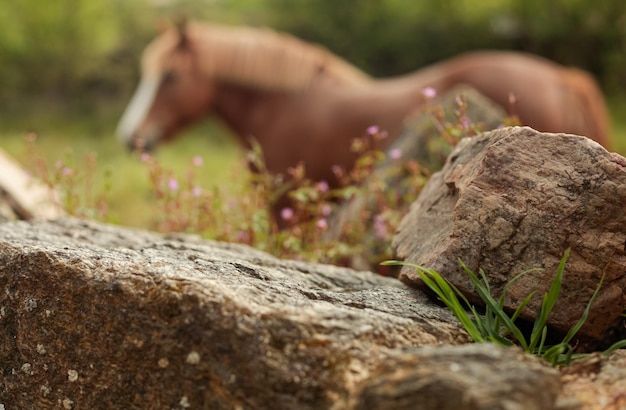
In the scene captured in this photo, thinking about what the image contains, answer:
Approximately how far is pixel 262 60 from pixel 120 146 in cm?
927

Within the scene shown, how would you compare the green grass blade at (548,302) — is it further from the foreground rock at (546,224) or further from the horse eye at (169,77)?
the horse eye at (169,77)

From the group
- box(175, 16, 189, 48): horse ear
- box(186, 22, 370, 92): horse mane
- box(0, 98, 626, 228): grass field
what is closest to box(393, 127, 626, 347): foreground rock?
box(186, 22, 370, 92): horse mane

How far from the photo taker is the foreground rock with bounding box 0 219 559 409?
56.2 inches

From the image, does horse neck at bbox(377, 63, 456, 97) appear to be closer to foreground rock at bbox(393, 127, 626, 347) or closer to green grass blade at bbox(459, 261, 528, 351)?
foreground rock at bbox(393, 127, 626, 347)

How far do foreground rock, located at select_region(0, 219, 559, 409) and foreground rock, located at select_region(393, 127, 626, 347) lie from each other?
0.62 ft

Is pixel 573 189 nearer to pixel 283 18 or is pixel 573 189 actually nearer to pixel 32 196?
pixel 32 196

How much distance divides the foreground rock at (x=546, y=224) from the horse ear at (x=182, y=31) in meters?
4.80

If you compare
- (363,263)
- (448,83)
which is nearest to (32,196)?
(363,263)

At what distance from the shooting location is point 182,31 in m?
6.22

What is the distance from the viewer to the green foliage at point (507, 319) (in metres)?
1.64

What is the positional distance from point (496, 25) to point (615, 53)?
3.14m

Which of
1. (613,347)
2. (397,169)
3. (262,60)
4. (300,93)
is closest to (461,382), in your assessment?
(613,347)

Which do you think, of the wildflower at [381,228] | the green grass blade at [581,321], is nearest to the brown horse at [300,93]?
the wildflower at [381,228]

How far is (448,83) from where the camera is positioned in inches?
218
